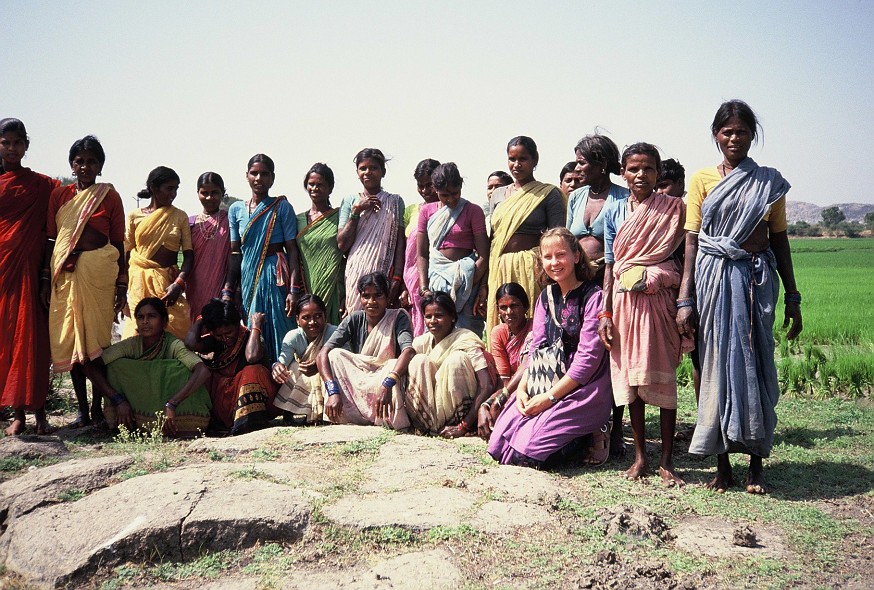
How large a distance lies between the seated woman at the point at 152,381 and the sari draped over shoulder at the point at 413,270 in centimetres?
175

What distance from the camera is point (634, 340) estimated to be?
15.0 feet

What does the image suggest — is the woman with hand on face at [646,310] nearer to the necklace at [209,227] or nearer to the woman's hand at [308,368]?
the woman's hand at [308,368]

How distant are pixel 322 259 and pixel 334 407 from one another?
1.50m

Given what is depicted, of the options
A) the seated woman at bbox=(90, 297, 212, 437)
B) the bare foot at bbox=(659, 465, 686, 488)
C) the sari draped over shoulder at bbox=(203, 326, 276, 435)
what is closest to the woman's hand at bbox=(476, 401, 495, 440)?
the bare foot at bbox=(659, 465, 686, 488)

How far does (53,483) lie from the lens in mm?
4414

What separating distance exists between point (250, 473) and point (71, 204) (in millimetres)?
3033

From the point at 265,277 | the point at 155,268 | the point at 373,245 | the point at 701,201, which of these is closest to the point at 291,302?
the point at 265,277

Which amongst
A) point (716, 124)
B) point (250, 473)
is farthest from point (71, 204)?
point (716, 124)

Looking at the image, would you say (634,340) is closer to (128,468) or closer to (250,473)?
(250,473)

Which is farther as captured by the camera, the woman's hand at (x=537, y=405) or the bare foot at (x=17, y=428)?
the bare foot at (x=17, y=428)

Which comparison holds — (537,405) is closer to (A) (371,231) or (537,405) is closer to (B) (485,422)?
(B) (485,422)

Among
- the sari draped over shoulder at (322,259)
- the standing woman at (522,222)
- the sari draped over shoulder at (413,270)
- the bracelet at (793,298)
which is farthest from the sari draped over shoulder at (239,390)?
the bracelet at (793,298)

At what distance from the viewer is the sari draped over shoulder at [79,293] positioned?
6000 mm

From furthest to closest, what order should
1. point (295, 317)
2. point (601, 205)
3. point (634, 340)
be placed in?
point (295, 317) → point (601, 205) → point (634, 340)
